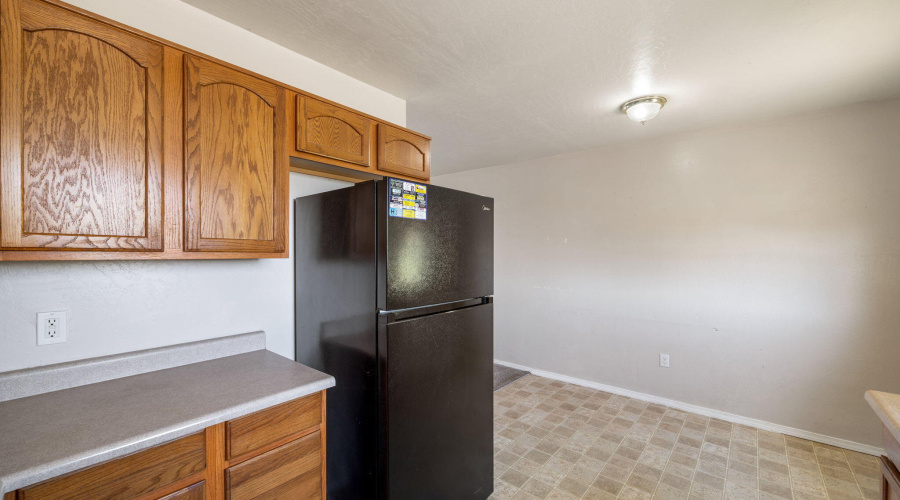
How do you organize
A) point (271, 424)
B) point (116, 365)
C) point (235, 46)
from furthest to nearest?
point (235, 46), point (116, 365), point (271, 424)

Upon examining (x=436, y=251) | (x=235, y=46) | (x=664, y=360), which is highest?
(x=235, y=46)

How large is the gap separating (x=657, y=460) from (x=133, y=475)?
8.98 ft

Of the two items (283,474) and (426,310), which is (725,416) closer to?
(426,310)

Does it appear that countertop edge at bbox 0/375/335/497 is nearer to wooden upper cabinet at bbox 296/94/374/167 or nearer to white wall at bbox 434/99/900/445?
wooden upper cabinet at bbox 296/94/374/167

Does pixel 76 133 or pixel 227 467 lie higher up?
pixel 76 133

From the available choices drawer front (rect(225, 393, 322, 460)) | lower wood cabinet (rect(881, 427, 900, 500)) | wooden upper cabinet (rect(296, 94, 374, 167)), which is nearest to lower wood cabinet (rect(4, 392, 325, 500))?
drawer front (rect(225, 393, 322, 460))

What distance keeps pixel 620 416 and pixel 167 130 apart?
11.4ft

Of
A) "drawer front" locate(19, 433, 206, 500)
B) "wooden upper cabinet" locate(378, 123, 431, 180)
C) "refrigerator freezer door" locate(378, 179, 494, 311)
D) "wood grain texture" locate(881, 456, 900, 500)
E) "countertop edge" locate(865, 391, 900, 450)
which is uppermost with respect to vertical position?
"wooden upper cabinet" locate(378, 123, 431, 180)

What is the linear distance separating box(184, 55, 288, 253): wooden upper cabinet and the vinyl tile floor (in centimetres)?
193

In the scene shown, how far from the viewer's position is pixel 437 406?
5.33 ft

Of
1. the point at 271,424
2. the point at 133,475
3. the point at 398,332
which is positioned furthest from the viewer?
the point at 398,332

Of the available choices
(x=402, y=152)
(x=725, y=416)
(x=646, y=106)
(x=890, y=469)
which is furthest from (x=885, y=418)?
(x=725, y=416)

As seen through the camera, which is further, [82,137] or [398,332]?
[398,332]

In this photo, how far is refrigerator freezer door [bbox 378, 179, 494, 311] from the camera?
143 centimetres
